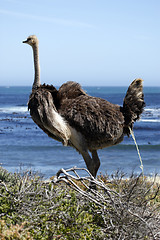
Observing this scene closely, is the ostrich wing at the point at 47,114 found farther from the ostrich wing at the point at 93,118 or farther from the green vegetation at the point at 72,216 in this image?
the green vegetation at the point at 72,216

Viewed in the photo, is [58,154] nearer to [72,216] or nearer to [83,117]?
[83,117]

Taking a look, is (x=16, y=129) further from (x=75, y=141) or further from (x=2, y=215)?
(x=2, y=215)

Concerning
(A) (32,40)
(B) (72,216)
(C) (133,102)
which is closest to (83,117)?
(C) (133,102)

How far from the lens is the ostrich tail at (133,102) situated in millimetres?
5781

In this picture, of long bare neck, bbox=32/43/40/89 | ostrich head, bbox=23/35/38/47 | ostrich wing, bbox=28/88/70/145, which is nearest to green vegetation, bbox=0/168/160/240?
ostrich wing, bbox=28/88/70/145

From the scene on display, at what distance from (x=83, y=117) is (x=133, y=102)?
33.7 inches

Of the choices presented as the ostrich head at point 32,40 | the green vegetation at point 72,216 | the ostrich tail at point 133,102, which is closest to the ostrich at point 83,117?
the ostrich tail at point 133,102

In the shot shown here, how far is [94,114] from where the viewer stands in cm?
546

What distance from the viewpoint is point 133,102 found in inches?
229

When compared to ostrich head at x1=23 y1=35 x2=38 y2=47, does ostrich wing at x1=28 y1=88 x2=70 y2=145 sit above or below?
below

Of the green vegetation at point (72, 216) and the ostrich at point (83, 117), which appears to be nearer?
the green vegetation at point (72, 216)

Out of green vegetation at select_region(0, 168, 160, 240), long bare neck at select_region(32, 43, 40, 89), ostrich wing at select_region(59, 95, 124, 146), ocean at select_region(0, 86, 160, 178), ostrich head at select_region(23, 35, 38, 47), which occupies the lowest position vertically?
ocean at select_region(0, 86, 160, 178)

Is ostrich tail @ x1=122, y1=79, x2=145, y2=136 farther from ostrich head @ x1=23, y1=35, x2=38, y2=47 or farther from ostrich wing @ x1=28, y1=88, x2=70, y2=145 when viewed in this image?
ostrich head @ x1=23, y1=35, x2=38, y2=47

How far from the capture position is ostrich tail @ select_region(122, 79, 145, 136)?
19.0ft
